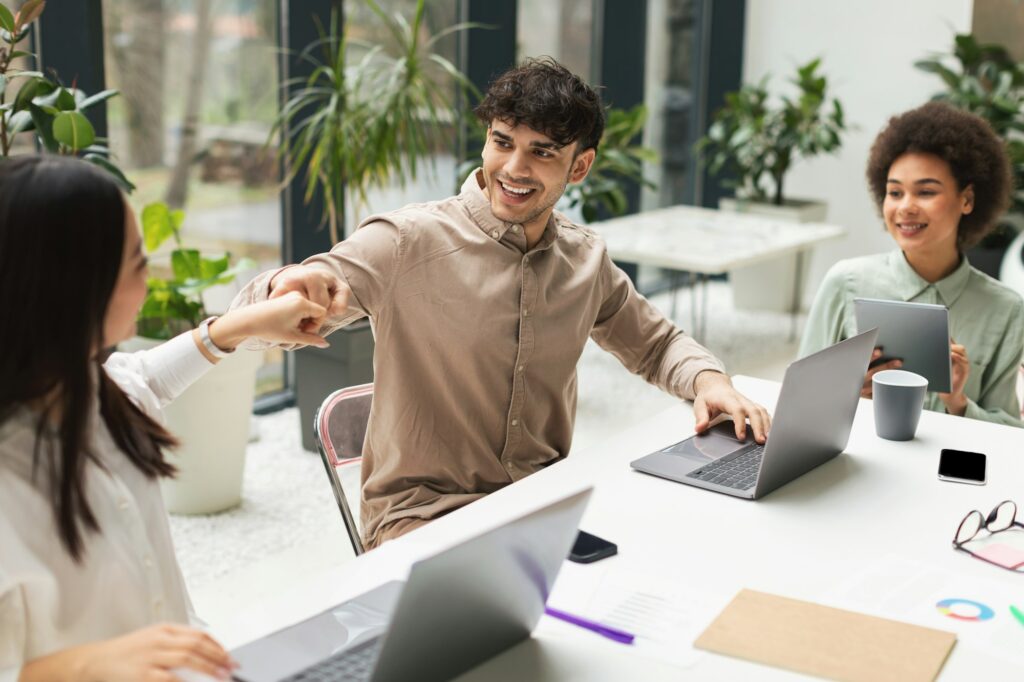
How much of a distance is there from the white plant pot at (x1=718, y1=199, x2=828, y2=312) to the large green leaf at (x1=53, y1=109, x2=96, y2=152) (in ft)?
13.9

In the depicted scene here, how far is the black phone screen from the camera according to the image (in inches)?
75.7

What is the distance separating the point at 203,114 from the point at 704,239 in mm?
2238

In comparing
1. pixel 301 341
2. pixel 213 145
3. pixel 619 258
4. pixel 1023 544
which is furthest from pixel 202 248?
pixel 1023 544

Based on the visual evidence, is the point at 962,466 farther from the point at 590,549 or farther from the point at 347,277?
the point at 347,277

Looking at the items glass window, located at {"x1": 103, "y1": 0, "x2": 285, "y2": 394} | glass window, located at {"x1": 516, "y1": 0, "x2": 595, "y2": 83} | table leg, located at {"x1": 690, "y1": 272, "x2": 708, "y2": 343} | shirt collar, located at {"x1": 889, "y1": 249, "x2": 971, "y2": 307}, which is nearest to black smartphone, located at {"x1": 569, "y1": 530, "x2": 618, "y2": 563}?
shirt collar, located at {"x1": 889, "y1": 249, "x2": 971, "y2": 307}

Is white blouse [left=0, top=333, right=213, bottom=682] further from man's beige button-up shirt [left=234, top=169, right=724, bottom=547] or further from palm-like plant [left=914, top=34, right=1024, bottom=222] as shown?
palm-like plant [left=914, top=34, right=1024, bottom=222]

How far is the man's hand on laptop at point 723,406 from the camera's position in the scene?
2021 mm

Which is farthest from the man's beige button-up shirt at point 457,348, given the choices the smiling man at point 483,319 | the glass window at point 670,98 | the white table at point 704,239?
the glass window at point 670,98

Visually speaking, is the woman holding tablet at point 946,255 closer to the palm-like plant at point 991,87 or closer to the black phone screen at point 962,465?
the black phone screen at point 962,465

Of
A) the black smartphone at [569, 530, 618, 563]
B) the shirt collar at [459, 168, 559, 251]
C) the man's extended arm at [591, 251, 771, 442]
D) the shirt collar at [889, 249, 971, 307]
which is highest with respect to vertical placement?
the shirt collar at [459, 168, 559, 251]

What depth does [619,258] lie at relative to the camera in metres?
4.61

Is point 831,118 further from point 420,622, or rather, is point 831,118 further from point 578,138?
point 420,622

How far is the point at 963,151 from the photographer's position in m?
2.58

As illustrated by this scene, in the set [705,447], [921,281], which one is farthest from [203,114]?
[705,447]
